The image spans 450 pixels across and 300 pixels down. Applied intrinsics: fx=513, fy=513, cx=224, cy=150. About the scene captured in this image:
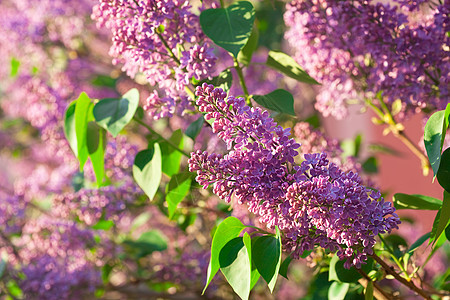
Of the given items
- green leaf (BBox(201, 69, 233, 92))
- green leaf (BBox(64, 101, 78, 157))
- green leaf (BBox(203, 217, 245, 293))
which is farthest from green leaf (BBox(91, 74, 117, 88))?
green leaf (BBox(203, 217, 245, 293))

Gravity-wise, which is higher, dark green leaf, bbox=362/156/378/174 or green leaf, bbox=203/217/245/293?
green leaf, bbox=203/217/245/293

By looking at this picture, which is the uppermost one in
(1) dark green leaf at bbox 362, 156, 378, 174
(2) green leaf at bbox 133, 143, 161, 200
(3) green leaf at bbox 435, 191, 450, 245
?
(3) green leaf at bbox 435, 191, 450, 245

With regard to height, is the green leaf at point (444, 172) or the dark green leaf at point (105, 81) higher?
the green leaf at point (444, 172)

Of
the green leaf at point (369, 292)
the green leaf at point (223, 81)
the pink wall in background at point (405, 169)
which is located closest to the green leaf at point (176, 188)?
the green leaf at point (223, 81)

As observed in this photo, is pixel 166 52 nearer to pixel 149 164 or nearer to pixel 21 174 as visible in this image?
pixel 149 164

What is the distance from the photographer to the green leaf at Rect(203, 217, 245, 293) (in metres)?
0.42

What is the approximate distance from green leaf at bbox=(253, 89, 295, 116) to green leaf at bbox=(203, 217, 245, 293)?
0.39 ft

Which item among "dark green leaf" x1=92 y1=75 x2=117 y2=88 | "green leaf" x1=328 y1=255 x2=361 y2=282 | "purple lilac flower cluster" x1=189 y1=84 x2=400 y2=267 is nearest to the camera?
"purple lilac flower cluster" x1=189 y1=84 x2=400 y2=267

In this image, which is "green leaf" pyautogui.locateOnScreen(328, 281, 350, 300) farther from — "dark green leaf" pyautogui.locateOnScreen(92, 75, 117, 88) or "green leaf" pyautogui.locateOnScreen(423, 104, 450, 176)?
"dark green leaf" pyautogui.locateOnScreen(92, 75, 117, 88)

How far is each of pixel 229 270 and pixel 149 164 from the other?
0.18 m

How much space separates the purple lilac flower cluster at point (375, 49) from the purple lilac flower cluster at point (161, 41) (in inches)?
5.9

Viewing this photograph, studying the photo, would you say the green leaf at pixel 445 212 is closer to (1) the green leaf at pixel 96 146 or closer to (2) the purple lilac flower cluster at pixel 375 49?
(2) the purple lilac flower cluster at pixel 375 49

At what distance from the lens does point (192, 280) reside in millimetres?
914

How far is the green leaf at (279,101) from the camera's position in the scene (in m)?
0.49
